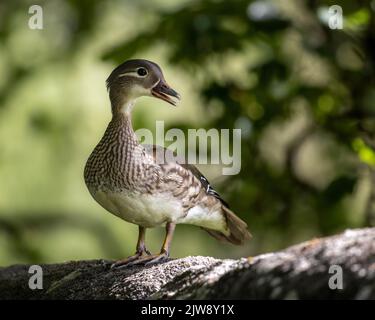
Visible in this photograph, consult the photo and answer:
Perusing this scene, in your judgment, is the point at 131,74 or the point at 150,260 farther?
the point at 131,74

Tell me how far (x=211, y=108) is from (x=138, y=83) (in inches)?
81.0

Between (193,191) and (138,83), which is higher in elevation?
(138,83)

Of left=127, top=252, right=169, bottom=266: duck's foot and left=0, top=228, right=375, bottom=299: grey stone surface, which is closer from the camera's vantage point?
left=0, top=228, right=375, bottom=299: grey stone surface

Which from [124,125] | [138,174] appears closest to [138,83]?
[124,125]

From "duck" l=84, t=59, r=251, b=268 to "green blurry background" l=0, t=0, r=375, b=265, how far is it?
1.29 metres

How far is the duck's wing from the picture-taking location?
15.1 feet

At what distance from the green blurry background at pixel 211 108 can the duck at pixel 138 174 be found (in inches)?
50.9

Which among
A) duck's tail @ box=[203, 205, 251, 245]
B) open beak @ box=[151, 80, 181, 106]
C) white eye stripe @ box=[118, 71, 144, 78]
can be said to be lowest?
duck's tail @ box=[203, 205, 251, 245]

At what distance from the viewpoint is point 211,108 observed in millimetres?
6508

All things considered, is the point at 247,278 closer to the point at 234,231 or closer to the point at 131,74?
the point at 131,74

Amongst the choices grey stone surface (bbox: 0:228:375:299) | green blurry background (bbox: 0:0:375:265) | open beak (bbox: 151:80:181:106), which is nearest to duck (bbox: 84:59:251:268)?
open beak (bbox: 151:80:181:106)

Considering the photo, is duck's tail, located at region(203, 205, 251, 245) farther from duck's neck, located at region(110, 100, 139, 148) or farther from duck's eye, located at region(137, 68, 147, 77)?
duck's eye, located at region(137, 68, 147, 77)
